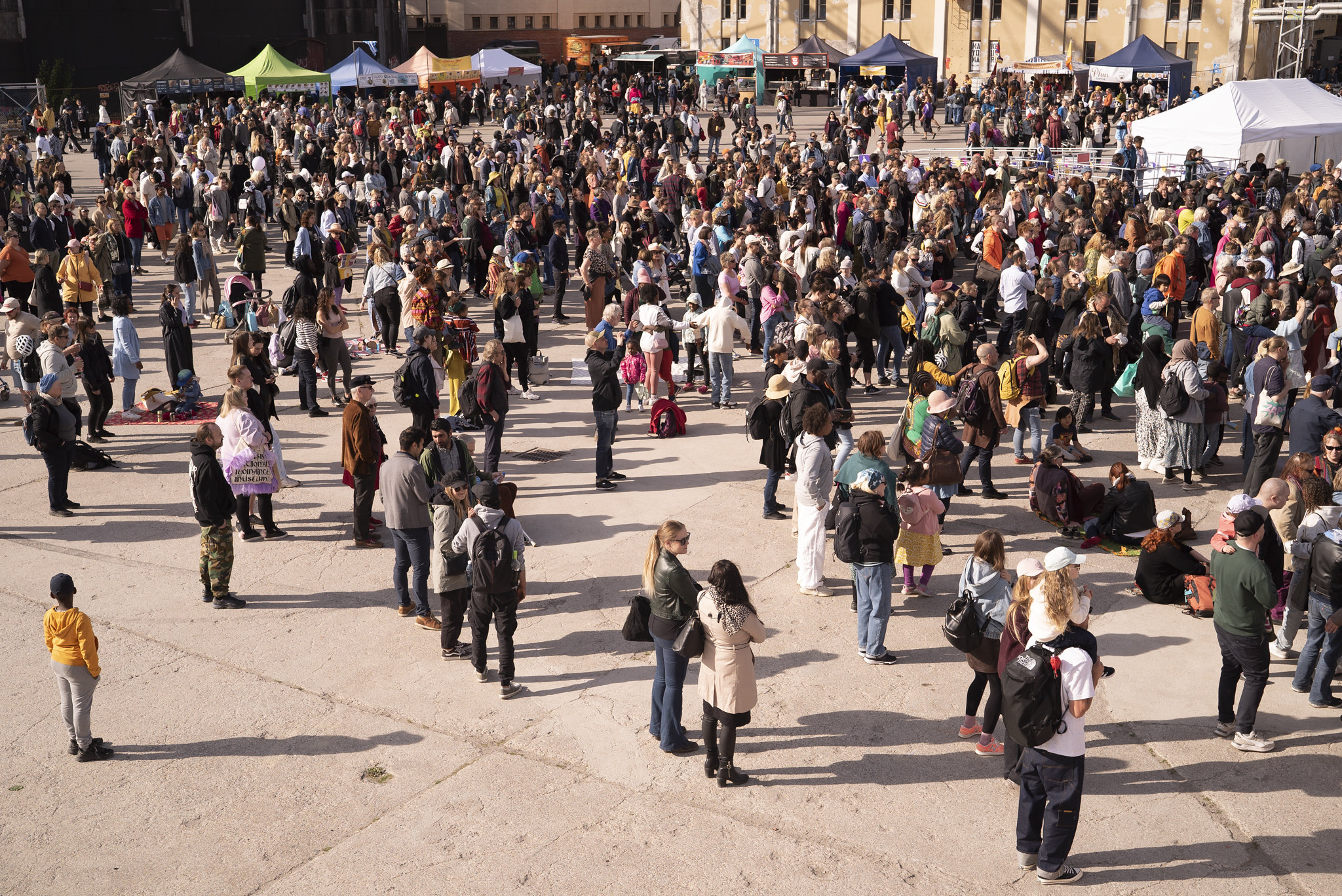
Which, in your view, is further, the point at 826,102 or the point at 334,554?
the point at 826,102

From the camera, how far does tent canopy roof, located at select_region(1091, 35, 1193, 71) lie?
4356 centimetres

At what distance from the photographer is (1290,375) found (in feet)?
35.9

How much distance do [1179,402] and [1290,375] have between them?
3.24 feet

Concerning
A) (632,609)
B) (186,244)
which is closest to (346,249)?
(186,244)

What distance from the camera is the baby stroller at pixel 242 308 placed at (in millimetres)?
15227

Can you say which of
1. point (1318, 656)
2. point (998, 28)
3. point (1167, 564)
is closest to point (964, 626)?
point (1318, 656)

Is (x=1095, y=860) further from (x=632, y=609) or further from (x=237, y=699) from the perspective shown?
(x=237, y=699)

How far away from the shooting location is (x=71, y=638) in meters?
7.10

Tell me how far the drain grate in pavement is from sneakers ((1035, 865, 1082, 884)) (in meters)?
7.48

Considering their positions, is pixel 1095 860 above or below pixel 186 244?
below

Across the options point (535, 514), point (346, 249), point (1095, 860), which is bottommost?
point (1095, 860)

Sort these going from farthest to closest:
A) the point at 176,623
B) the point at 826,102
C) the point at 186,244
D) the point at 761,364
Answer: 1. the point at 826,102
2. the point at 186,244
3. the point at 761,364
4. the point at 176,623

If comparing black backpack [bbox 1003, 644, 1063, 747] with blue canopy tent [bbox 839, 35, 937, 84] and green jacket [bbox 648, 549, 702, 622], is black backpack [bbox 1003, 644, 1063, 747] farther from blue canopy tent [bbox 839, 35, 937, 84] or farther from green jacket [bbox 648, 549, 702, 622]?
blue canopy tent [bbox 839, 35, 937, 84]

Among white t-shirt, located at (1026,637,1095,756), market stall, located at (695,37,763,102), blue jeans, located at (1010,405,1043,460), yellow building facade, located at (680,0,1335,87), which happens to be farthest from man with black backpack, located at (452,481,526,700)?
yellow building facade, located at (680,0,1335,87)
